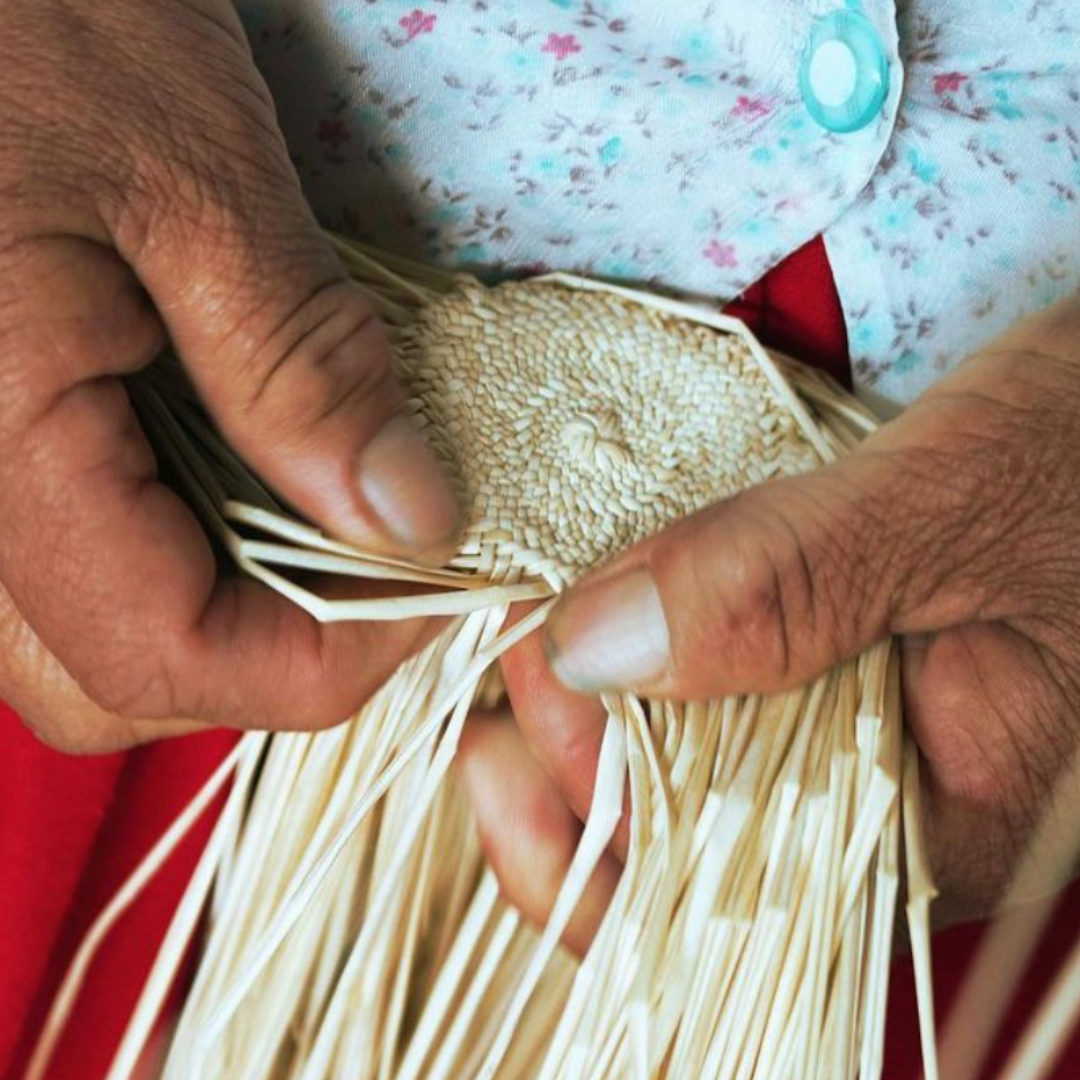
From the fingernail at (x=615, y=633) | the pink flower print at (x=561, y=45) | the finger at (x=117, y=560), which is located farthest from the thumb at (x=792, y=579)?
the pink flower print at (x=561, y=45)

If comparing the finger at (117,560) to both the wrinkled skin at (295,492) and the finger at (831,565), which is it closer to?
the wrinkled skin at (295,492)

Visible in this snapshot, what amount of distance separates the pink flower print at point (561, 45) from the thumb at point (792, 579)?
0.24 meters

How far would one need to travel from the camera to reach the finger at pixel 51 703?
0.72 meters

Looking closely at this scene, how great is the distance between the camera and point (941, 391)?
593 mm

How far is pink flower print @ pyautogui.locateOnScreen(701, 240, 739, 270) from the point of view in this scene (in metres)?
0.74

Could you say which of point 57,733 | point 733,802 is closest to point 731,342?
point 733,802

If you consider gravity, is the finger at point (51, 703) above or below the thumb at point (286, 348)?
below

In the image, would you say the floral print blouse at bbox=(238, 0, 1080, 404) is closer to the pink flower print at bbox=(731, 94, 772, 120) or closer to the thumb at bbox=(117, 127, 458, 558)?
the pink flower print at bbox=(731, 94, 772, 120)

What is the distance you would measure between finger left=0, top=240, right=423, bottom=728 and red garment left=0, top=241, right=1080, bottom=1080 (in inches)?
8.9

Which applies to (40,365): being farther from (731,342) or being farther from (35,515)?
(731,342)

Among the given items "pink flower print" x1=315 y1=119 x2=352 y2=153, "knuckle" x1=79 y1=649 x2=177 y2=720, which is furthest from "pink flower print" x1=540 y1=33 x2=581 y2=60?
"knuckle" x1=79 y1=649 x2=177 y2=720

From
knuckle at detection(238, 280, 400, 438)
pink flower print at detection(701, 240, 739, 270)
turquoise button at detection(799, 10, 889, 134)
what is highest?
turquoise button at detection(799, 10, 889, 134)

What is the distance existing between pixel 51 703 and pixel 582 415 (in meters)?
0.31

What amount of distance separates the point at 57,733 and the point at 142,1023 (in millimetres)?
158
